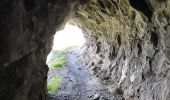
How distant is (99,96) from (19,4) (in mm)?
13054

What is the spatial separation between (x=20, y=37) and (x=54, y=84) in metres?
15.3

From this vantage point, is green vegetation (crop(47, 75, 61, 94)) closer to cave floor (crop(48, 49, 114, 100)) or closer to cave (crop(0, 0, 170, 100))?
cave floor (crop(48, 49, 114, 100))

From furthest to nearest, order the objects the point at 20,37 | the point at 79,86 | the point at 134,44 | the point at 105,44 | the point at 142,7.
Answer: the point at 105,44 < the point at 79,86 < the point at 134,44 < the point at 142,7 < the point at 20,37

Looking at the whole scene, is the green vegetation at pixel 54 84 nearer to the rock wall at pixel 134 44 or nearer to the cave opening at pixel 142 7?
the rock wall at pixel 134 44

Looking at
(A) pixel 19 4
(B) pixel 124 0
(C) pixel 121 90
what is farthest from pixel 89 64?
(A) pixel 19 4

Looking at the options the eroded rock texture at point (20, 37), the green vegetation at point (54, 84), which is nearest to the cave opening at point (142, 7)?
the eroded rock texture at point (20, 37)

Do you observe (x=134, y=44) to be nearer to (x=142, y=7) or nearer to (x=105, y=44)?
(x=142, y=7)

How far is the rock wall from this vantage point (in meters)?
14.7

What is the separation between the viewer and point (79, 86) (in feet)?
76.0

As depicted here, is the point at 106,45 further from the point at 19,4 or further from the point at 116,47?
the point at 19,4

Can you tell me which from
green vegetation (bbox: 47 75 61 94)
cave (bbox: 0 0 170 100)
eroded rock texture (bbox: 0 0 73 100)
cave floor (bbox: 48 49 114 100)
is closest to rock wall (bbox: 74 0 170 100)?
cave (bbox: 0 0 170 100)

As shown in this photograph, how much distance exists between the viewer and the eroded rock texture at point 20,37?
792 centimetres

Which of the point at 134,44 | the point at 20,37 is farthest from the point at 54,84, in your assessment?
the point at 20,37

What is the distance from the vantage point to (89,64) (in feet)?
100
